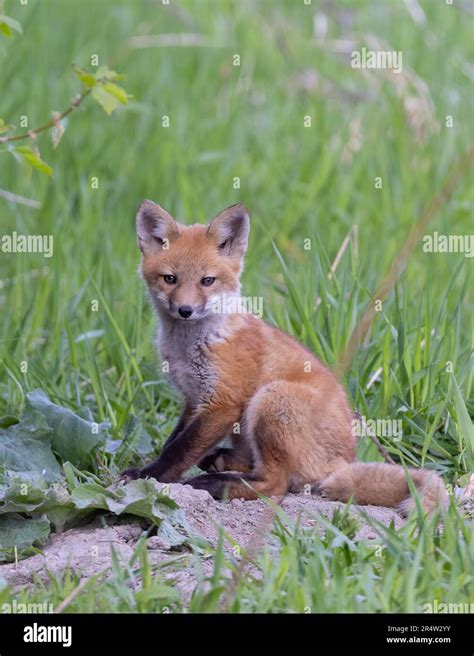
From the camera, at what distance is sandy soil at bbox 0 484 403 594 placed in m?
3.94

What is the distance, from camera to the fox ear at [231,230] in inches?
208

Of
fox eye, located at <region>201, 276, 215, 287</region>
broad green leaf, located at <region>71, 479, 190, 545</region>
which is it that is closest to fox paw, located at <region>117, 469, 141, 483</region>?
broad green leaf, located at <region>71, 479, 190, 545</region>

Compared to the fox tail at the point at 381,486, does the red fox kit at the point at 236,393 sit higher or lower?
higher

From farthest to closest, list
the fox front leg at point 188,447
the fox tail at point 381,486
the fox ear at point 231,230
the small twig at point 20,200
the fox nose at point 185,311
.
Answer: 1. the small twig at point 20,200
2. the fox ear at point 231,230
3. the fox nose at point 185,311
4. the fox front leg at point 188,447
5. the fox tail at point 381,486

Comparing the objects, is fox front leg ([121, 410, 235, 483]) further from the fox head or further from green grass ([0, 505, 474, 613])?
green grass ([0, 505, 474, 613])

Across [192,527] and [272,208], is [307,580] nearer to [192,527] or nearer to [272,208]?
[192,527]

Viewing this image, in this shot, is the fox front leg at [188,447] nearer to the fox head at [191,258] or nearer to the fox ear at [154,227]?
the fox head at [191,258]

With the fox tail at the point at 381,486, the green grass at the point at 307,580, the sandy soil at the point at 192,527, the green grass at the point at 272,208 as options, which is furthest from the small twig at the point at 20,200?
the green grass at the point at 307,580

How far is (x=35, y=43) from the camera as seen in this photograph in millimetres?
10367

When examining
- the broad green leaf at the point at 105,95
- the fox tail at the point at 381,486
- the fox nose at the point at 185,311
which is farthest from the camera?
the fox nose at the point at 185,311

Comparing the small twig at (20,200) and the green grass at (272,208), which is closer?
the green grass at (272,208)

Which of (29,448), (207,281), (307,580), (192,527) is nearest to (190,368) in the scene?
(207,281)

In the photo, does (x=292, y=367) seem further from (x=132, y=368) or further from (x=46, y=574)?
(x=46, y=574)

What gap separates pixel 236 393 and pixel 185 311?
0.48m
